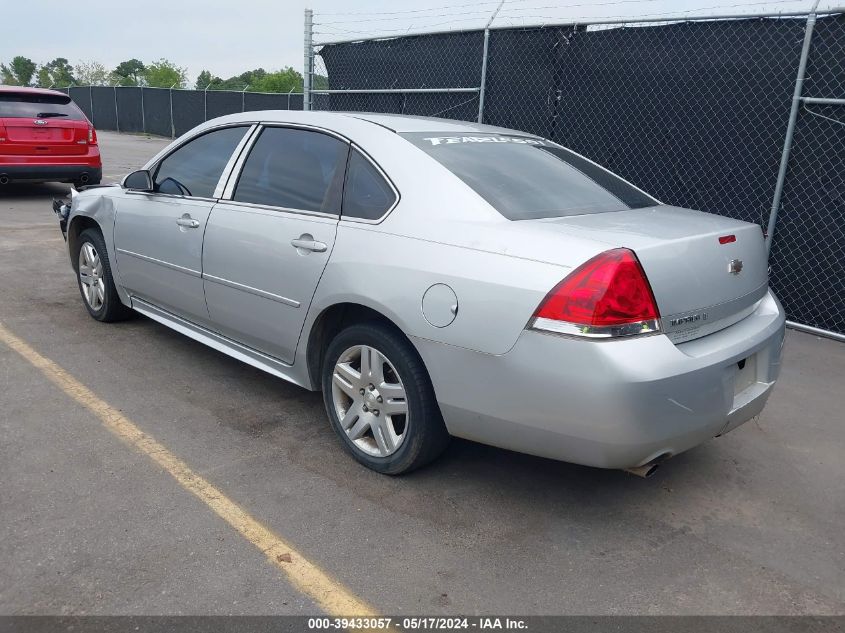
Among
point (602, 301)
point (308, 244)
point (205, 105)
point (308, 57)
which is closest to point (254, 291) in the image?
point (308, 244)

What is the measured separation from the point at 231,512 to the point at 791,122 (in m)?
5.00

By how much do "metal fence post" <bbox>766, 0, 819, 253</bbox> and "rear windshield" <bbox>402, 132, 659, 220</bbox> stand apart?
2.31 m

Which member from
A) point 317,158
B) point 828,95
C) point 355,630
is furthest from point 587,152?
point 355,630

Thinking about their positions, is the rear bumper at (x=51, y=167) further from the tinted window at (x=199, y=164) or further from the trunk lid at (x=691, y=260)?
the trunk lid at (x=691, y=260)

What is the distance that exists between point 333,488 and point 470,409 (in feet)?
2.54

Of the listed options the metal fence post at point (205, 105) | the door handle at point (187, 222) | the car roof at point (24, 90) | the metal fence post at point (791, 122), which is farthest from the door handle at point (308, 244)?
the metal fence post at point (205, 105)

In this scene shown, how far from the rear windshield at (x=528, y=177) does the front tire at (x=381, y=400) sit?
0.77 m

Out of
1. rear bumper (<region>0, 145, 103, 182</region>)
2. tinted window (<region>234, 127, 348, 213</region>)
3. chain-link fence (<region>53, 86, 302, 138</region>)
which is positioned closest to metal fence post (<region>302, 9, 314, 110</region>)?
rear bumper (<region>0, 145, 103, 182</region>)

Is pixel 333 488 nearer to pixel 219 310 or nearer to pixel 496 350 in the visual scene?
pixel 496 350

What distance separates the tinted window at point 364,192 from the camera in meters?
3.36

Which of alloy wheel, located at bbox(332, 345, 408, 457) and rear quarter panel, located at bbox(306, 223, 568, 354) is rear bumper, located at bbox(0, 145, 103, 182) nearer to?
rear quarter panel, located at bbox(306, 223, 568, 354)

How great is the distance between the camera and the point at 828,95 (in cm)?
564

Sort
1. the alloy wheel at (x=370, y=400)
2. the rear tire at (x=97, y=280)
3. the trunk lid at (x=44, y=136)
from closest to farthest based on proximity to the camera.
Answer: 1. the alloy wheel at (x=370, y=400)
2. the rear tire at (x=97, y=280)
3. the trunk lid at (x=44, y=136)

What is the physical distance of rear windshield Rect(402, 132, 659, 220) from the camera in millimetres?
3289
